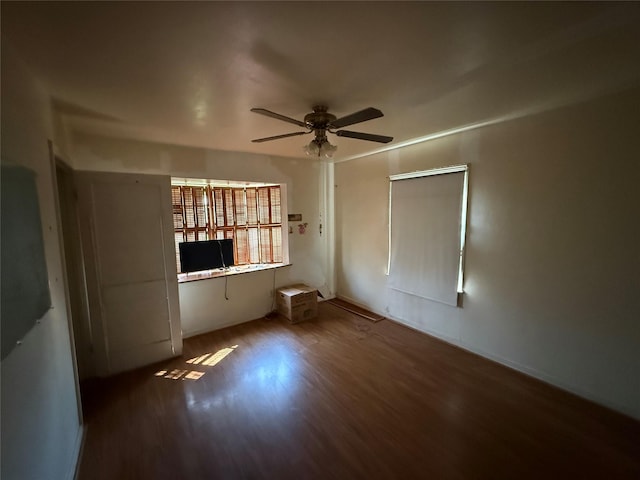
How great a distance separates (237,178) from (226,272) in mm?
1389

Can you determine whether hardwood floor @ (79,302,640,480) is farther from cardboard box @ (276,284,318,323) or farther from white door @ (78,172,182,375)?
cardboard box @ (276,284,318,323)

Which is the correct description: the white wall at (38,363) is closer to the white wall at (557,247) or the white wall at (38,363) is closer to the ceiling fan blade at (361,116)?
the ceiling fan blade at (361,116)

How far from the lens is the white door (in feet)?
8.64

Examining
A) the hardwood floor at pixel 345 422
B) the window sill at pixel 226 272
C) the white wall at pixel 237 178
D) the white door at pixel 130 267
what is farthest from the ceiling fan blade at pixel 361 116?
the window sill at pixel 226 272

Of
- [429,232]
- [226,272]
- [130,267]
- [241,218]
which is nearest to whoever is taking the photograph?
[130,267]

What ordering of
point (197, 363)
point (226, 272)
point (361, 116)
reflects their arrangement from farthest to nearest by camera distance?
point (226, 272) → point (197, 363) → point (361, 116)

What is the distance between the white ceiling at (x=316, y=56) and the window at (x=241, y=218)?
178 cm

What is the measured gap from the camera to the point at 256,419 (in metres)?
2.14

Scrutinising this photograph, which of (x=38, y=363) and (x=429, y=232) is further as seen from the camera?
(x=429, y=232)

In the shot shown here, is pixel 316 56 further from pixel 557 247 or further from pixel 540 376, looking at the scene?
pixel 540 376

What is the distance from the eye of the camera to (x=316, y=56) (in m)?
1.55

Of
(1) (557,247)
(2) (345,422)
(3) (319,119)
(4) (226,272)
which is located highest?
(3) (319,119)

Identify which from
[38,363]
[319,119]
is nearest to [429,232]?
[319,119]

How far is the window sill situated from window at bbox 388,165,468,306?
72.4 inches
